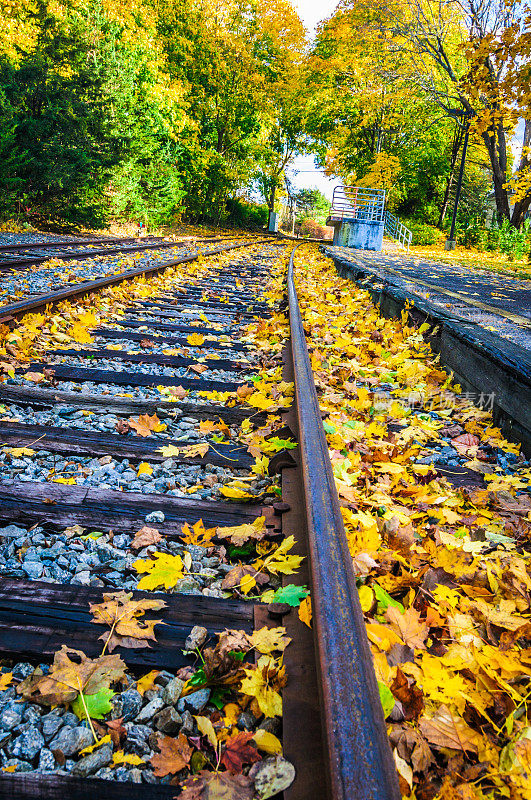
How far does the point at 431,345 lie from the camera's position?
3939mm

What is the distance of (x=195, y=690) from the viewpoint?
1.12 metres

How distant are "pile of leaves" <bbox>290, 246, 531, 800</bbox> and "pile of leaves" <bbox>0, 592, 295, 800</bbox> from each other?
0.26 meters

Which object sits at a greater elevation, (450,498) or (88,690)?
(450,498)

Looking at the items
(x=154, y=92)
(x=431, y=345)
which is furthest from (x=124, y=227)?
(x=431, y=345)

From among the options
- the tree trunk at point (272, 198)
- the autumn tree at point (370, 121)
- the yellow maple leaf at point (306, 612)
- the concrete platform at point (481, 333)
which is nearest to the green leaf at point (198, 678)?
the yellow maple leaf at point (306, 612)

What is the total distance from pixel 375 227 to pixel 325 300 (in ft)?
47.2

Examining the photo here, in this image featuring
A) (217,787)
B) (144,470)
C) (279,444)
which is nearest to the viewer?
(217,787)

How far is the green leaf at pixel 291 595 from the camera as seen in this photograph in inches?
52.0

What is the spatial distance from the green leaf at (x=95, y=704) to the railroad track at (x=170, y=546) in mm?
22

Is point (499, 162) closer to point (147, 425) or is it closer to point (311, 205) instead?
point (147, 425)

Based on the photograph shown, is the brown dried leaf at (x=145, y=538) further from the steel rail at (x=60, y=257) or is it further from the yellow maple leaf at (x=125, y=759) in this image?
the steel rail at (x=60, y=257)

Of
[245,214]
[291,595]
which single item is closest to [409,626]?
[291,595]

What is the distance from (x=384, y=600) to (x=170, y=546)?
0.70m

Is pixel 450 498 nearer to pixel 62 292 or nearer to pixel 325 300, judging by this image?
pixel 62 292
